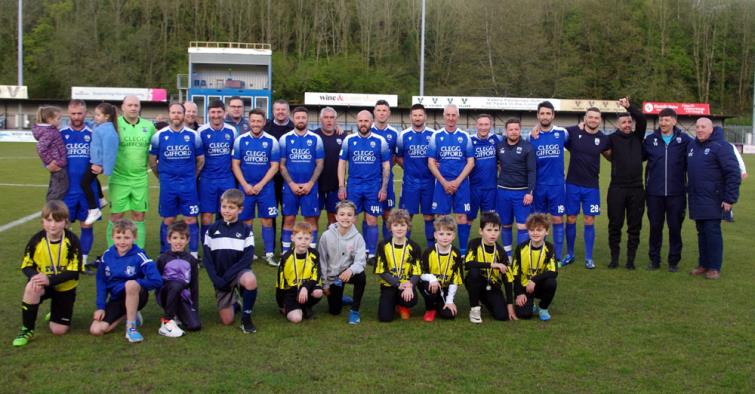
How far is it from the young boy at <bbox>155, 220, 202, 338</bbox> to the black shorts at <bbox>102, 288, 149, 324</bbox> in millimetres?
153

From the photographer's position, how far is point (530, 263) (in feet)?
17.7

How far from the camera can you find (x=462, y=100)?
51.6m

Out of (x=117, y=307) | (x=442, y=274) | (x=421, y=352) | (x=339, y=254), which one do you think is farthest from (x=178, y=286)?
(x=442, y=274)

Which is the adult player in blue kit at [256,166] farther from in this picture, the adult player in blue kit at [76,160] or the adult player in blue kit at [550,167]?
the adult player in blue kit at [550,167]

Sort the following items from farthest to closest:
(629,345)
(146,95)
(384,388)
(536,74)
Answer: (536,74), (146,95), (629,345), (384,388)

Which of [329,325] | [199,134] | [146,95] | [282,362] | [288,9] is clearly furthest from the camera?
[288,9]

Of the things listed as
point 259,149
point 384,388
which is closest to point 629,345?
point 384,388

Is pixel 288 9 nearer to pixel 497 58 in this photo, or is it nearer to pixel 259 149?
pixel 497 58

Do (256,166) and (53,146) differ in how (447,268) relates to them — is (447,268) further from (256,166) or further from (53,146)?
(53,146)

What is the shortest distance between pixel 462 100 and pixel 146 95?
970 inches

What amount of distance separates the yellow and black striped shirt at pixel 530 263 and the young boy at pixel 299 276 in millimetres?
1632

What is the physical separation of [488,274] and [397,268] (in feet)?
2.45

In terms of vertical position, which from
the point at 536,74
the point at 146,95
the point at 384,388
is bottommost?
the point at 384,388

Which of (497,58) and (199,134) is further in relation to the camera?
(497,58)
